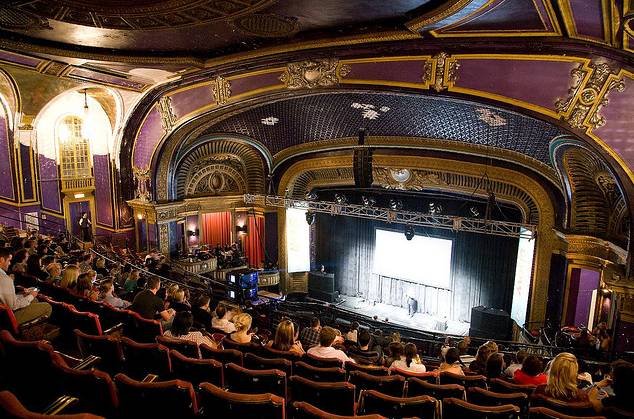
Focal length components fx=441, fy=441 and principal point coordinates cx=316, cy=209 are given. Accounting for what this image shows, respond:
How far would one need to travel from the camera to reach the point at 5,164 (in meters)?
15.1

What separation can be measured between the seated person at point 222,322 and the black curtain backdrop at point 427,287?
39.3 ft

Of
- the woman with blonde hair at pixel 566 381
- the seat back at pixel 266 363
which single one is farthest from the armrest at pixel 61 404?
the woman with blonde hair at pixel 566 381

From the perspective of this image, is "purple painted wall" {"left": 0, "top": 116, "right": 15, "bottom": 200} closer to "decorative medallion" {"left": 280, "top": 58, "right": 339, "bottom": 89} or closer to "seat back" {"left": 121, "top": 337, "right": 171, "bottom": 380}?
"decorative medallion" {"left": 280, "top": 58, "right": 339, "bottom": 89}

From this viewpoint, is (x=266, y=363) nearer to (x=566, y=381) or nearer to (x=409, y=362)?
(x=409, y=362)

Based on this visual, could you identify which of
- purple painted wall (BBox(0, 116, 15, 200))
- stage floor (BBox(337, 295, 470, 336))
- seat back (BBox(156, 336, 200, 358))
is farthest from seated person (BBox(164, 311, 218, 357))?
purple painted wall (BBox(0, 116, 15, 200))

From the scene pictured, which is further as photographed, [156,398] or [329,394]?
[329,394]

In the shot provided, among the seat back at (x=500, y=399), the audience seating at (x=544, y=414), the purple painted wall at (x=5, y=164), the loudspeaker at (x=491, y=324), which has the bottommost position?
the loudspeaker at (x=491, y=324)

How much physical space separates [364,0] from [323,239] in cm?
1429

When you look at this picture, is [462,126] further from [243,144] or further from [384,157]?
[243,144]

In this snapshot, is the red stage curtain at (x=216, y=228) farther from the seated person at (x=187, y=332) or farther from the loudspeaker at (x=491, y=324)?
the seated person at (x=187, y=332)

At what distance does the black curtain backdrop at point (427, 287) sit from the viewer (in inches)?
624

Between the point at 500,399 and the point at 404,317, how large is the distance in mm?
13502

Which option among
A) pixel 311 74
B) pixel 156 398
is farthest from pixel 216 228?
pixel 156 398

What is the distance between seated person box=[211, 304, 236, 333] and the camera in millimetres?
6426
